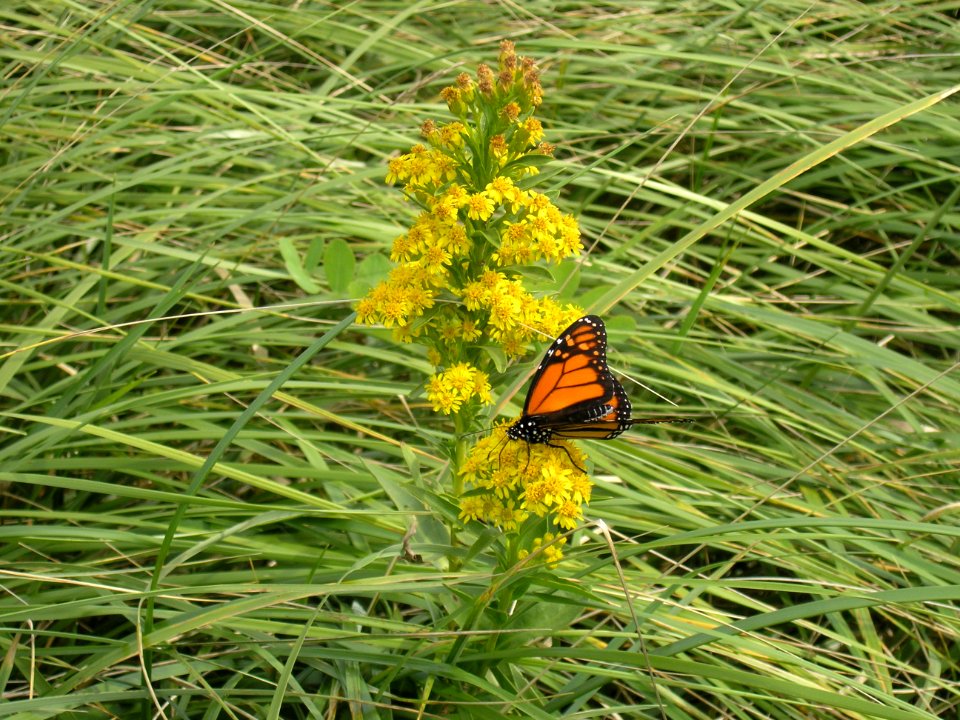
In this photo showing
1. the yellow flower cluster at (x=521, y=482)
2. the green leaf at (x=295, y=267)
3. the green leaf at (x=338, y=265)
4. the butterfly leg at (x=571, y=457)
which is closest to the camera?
the yellow flower cluster at (x=521, y=482)

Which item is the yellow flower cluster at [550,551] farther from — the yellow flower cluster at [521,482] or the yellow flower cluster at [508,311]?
the yellow flower cluster at [508,311]

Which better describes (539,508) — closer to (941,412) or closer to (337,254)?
(337,254)

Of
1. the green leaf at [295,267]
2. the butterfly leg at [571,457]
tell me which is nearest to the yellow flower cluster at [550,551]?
the butterfly leg at [571,457]

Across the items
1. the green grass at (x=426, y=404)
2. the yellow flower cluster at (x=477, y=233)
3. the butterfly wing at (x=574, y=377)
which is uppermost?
the yellow flower cluster at (x=477, y=233)

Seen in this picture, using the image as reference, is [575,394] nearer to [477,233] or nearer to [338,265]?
[477,233]

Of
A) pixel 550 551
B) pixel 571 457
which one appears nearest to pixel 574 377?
pixel 571 457

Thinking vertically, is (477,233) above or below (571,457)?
above

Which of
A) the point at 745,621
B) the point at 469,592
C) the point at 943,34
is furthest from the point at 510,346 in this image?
the point at 943,34
